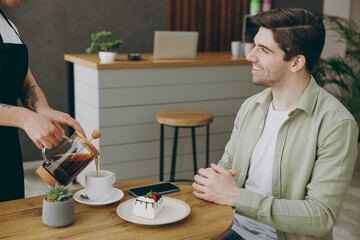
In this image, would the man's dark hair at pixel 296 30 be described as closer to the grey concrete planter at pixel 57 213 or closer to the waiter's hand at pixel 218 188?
the waiter's hand at pixel 218 188

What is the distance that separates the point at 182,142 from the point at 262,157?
1929mm

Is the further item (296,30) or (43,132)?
(296,30)

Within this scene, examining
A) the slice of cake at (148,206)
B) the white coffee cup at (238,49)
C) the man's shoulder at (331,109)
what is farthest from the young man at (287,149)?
the white coffee cup at (238,49)

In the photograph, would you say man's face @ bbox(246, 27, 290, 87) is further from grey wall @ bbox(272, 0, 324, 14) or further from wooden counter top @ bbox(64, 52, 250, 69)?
grey wall @ bbox(272, 0, 324, 14)

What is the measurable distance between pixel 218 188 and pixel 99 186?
1.32ft

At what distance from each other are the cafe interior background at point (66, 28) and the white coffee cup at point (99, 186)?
2.34m

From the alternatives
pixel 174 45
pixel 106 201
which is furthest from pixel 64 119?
pixel 174 45

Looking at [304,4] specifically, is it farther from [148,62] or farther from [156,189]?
[156,189]

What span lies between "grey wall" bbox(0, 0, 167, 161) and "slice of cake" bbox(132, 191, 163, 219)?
303 cm

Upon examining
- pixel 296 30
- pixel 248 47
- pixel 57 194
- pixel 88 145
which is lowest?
pixel 57 194

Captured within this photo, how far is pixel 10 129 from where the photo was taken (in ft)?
5.75

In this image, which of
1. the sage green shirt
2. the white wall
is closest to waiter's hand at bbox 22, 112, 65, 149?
the sage green shirt

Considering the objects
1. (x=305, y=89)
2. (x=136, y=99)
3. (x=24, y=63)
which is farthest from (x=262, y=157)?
(x=136, y=99)

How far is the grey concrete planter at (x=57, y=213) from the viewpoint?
49.7 inches
